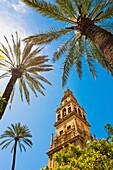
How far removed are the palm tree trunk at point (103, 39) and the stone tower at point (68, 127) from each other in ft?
96.2

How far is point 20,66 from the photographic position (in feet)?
46.6

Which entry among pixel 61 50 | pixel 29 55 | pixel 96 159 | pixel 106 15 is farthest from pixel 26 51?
pixel 96 159

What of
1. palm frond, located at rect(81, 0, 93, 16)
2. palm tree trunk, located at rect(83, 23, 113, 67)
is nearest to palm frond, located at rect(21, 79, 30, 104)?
palm frond, located at rect(81, 0, 93, 16)

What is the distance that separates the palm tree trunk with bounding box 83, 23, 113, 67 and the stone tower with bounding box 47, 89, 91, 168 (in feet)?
96.2

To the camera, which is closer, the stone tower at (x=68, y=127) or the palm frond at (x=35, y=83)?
the palm frond at (x=35, y=83)

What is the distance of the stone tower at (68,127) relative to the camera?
3688cm

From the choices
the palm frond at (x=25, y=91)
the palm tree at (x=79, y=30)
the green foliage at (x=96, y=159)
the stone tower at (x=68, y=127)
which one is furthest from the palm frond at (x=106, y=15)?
the stone tower at (x=68, y=127)

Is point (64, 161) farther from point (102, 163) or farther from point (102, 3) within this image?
point (102, 3)

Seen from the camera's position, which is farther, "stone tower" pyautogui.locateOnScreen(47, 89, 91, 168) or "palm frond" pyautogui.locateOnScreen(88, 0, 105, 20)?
"stone tower" pyautogui.locateOnScreen(47, 89, 91, 168)

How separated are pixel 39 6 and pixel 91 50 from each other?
4422 millimetres

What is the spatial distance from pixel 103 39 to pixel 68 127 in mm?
36886

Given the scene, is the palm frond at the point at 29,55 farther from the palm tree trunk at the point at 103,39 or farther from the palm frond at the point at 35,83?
the palm tree trunk at the point at 103,39

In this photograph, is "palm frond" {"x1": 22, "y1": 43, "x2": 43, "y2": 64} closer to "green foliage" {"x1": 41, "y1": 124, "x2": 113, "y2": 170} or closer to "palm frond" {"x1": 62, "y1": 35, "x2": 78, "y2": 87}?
"palm frond" {"x1": 62, "y1": 35, "x2": 78, "y2": 87}

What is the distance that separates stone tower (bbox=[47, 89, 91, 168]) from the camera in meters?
36.9
